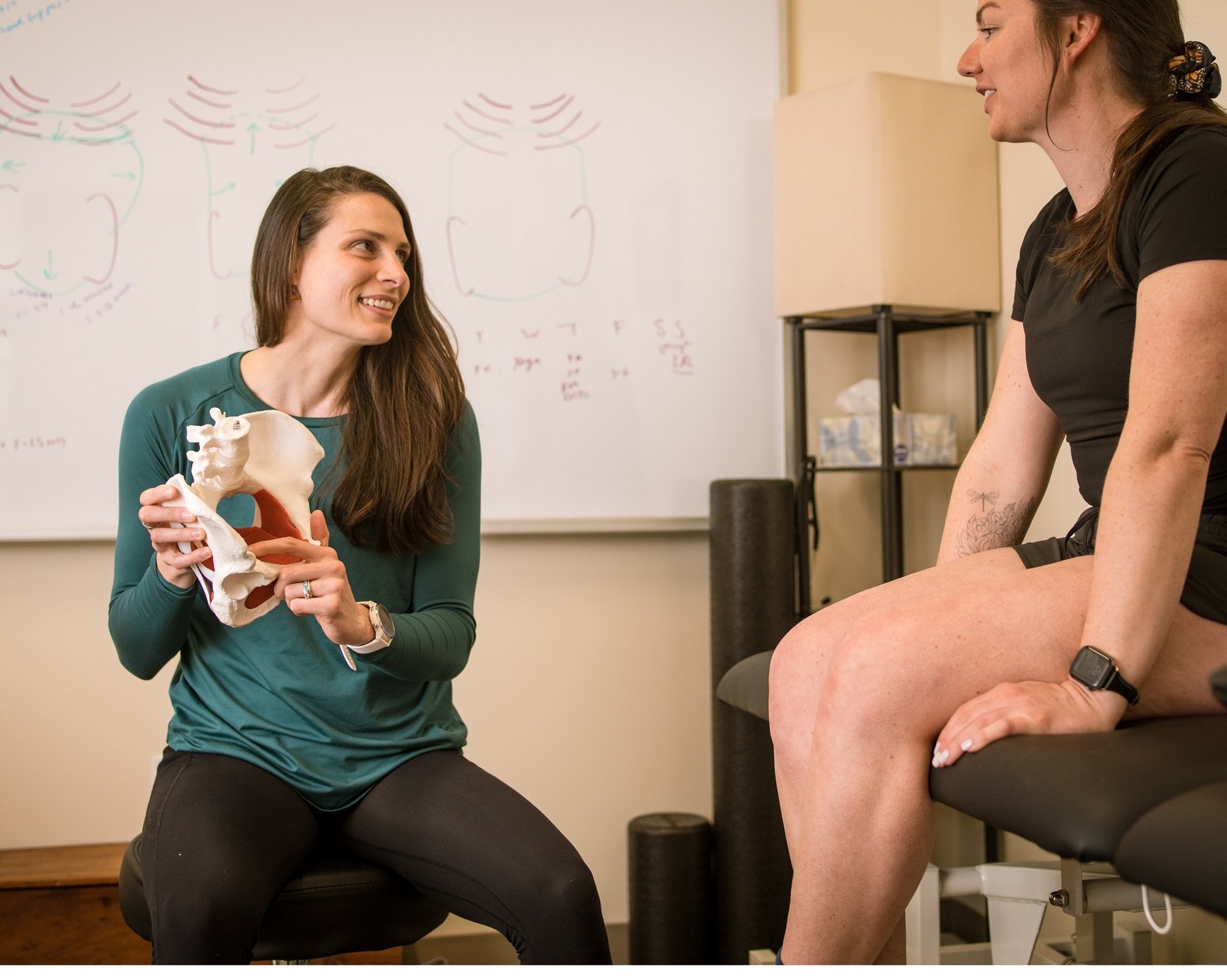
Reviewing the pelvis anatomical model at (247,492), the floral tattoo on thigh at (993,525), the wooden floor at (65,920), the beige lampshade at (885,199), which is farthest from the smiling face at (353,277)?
the wooden floor at (65,920)

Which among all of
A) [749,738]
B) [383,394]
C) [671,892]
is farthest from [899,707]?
[671,892]

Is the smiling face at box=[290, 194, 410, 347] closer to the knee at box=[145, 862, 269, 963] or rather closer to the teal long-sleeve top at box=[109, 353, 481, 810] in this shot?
the teal long-sleeve top at box=[109, 353, 481, 810]

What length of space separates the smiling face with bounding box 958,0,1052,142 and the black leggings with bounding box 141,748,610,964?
874mm

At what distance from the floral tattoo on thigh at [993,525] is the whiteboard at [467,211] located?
1.11 m

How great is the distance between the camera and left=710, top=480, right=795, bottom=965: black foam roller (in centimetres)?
211

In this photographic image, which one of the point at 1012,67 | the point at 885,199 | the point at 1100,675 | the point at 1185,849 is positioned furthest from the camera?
the point at 885,199

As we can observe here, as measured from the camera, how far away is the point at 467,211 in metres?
2.26

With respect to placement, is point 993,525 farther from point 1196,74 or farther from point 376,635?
point 376,635

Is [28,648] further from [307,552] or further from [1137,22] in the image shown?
[1137,22]

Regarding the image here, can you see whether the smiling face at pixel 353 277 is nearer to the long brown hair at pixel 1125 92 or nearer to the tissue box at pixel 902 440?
the long brown hair at pixel 1125 92

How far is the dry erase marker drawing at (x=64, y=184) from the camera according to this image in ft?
6.89

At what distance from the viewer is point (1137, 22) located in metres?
1.09

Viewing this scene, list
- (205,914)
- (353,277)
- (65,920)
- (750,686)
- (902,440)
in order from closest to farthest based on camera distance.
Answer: (205,914) < (750,686) < (353,277) < (65,920) < (902,440)

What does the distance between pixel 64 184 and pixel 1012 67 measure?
1767 mm
